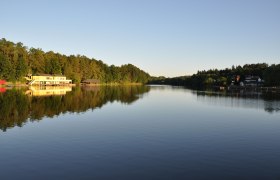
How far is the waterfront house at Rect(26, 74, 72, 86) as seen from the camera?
139m

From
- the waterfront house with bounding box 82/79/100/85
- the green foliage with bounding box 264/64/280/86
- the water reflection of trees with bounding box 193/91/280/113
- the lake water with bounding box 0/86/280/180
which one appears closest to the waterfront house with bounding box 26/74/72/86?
the waterfront house with bounding box 82/79/100/85

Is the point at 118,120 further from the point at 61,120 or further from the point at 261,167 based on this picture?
the point at 261,167

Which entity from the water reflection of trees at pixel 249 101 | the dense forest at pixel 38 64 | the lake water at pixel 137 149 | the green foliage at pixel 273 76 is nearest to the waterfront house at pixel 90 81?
the dense forest at pixel 38 64

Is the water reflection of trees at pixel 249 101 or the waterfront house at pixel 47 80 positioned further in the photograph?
the waterfront house at pixel 47 80

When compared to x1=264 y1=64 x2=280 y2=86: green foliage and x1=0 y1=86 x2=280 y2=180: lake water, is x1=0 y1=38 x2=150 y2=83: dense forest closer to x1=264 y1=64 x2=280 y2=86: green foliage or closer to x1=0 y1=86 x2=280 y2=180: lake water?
x1=0 y1=86 x2=280 y2=180: lake water

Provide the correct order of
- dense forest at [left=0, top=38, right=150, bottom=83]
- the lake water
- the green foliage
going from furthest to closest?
the green foliage, dense forest at [left=0, top=38, right=150, bottom=83], the lake water

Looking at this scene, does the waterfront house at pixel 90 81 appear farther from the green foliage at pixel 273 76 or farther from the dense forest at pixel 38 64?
the green foliage at pixel 273 76

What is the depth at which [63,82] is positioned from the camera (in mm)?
154750

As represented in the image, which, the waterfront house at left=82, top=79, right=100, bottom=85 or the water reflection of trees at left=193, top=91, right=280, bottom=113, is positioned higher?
the waterfront house at left=82, top=79, right=100, bottom=85

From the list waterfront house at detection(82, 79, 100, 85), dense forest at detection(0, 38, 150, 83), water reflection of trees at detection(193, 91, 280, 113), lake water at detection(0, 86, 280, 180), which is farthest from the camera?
waterfront house at detection(82, 79, 100, 85)

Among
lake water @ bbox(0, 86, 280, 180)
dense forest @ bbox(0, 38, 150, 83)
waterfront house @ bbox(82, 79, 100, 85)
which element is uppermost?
dense forest @ bbox(0, 38, 150, 83)

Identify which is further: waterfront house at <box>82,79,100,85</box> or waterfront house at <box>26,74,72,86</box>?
waterfront house at <box>82,79,100,85</box>

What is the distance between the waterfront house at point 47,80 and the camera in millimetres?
138875

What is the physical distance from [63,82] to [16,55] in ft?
104
